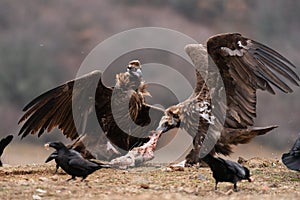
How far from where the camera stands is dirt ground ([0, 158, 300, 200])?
5625mm

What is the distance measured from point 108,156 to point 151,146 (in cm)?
65

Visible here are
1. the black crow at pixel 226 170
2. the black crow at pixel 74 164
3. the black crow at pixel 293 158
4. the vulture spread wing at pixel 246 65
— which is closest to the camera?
the black crow at pixel 226 170

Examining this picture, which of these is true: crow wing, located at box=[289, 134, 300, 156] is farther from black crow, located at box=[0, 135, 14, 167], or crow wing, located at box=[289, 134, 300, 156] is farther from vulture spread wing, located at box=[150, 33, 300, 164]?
black crow, located at box=[0, 135, 14, 167]

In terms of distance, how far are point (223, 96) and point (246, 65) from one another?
62cm

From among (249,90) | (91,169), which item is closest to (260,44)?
(249,90)

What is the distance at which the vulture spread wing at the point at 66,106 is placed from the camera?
867 cm

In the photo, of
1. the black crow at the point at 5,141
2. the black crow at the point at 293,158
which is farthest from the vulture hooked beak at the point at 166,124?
the black crow at the point at 293,158

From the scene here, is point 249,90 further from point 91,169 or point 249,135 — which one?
point 91,169

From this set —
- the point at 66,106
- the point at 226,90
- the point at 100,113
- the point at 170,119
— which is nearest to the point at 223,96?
the point at 226,90

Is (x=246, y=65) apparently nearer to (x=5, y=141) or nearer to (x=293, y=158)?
(x=293, y=158)

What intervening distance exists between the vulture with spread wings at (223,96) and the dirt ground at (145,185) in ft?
2.11

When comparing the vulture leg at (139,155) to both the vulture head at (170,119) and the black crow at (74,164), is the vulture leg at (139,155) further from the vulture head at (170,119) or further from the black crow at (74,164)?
the black crow at (74,164)

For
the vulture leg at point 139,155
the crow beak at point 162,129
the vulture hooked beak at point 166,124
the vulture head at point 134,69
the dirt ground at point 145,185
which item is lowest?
the dirt ground at point 145,185

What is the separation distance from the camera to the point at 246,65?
8664 mm
